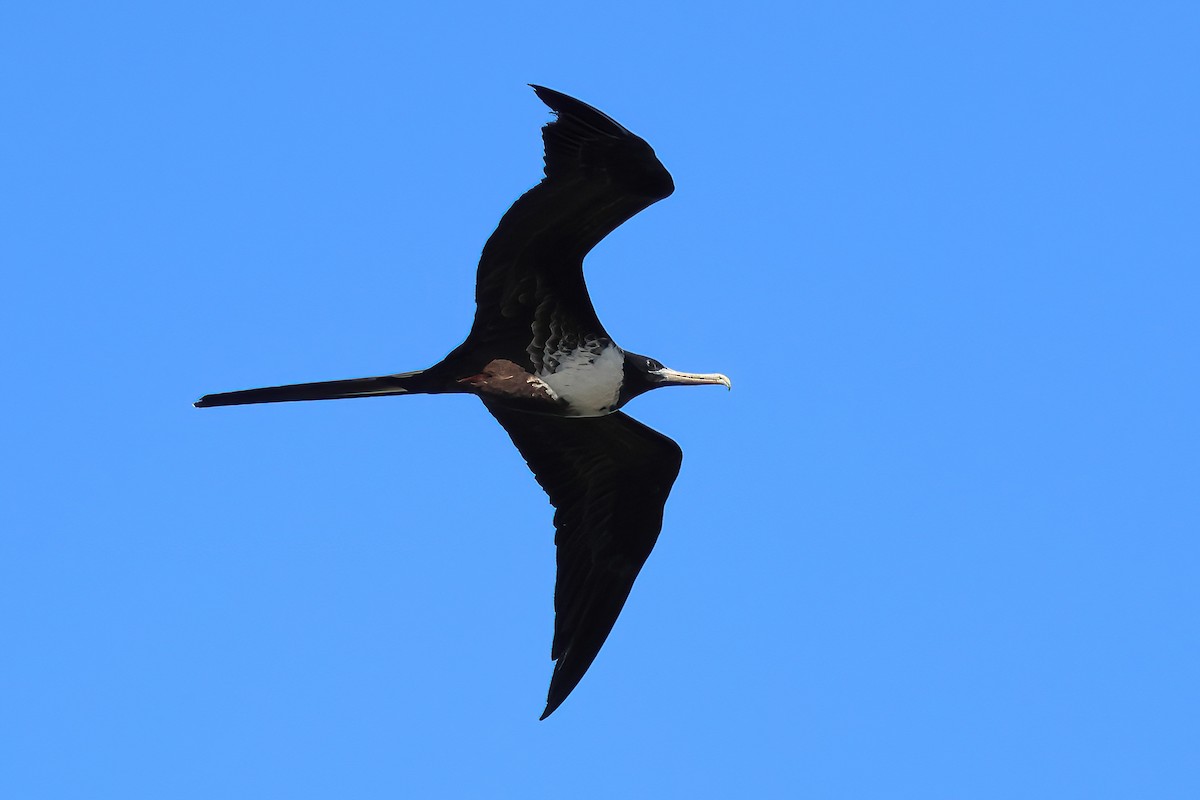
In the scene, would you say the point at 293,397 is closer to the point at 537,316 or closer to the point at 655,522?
the point at 537,316

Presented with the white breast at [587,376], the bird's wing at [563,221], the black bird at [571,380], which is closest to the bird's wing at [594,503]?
the black bird at [571,380]

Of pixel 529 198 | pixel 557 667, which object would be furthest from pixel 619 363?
pixel 557 667

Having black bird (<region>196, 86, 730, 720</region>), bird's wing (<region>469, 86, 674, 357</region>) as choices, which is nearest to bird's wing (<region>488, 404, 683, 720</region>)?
black bird (<region>196, 86, 730, 720</region>)

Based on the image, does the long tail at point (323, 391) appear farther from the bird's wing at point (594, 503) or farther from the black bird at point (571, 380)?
the bird's wing at point (594, 503)

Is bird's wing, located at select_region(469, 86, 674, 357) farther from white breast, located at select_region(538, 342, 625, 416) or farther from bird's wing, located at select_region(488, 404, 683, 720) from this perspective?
bird's wing, located at select_region(488, 404, 683, 720)

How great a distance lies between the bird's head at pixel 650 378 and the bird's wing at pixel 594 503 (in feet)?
0.93

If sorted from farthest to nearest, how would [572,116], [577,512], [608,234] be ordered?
[577,512], [608,234], [572,116]

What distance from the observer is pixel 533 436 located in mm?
9820

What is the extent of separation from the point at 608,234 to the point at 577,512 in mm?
1986

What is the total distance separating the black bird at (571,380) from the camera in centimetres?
834

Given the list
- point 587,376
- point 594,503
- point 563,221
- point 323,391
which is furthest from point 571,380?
point 323,391

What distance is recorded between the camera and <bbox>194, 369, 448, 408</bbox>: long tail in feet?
28.7

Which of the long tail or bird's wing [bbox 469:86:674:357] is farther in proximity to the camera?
the long tail

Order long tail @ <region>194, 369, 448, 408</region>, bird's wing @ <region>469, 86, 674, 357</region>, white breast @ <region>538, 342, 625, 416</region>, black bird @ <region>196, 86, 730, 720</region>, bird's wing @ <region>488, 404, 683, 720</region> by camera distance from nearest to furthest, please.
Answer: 1. bird's wing @ <region>469, 86, 674, 357</region>
2. black bird @ <region>196, 86, 730, 720</region>
3. long tail @ <region>194, 369, 448, 408</region>
4. white breast @ <region>538, 342, 625, 416</region>
5. bird's wing @ <region>488, 404, 683, 720</region>
